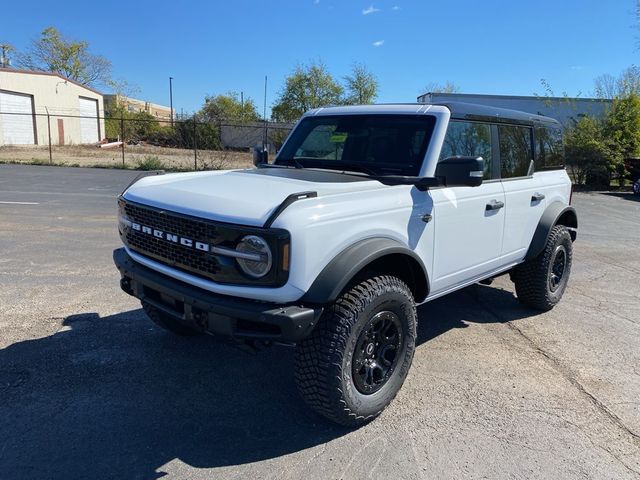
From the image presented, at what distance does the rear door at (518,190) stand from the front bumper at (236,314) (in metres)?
2.48

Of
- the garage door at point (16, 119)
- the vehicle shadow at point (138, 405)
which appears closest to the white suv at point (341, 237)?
the vehicle shadow at point (138, 405)

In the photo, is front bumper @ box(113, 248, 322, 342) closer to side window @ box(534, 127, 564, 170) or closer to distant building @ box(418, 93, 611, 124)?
side window @ box(534, 127, 564, 170)

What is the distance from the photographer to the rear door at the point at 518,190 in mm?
4465

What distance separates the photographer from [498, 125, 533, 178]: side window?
453 centimetres

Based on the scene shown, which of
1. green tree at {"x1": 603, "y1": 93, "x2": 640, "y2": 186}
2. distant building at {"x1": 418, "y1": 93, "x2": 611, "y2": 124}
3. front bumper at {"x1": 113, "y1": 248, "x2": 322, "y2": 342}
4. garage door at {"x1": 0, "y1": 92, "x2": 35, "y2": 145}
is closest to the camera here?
front bumper at {"x1": 113, "y1": 248, "x2": 322, "y2": 342}

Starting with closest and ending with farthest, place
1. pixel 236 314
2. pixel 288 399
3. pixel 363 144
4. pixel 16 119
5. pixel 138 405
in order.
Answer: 1. pixel 236 314
2. pixel 138 405
3. pixel 288 399
4. pixel 363 144
5. pixel 16 119

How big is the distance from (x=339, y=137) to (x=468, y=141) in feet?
3.47

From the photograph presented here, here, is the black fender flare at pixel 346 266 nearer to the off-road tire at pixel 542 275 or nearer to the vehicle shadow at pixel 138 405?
the vehicle shadow at pixel 138 405

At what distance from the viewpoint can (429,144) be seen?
146 inches

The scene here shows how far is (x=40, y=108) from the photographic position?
36094 mm

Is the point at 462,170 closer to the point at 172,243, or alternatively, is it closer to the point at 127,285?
the point at 172,243

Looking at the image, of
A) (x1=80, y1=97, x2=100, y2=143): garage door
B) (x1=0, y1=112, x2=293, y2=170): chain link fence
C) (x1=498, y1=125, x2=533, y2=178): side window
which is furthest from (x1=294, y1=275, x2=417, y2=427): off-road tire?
(x1=80, y1=97, x2=100, y2=143): garage door

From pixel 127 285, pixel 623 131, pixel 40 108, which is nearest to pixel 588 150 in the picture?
pixel 623 131

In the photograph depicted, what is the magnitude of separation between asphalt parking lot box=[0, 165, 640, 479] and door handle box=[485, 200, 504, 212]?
120 centimetres
